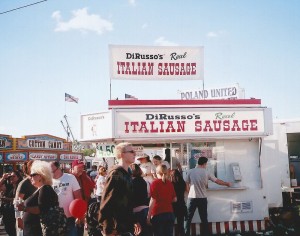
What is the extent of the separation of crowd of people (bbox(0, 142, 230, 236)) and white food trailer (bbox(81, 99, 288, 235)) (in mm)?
931

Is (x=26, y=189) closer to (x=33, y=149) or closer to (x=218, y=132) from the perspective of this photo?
(x=218, y=132)

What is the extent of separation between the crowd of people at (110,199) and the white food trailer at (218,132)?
3.06ft

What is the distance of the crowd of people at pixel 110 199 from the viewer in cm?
332

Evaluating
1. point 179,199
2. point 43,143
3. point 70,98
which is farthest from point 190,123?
point 70,98

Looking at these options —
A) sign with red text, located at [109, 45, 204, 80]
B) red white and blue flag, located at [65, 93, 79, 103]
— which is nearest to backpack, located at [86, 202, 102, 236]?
sign with red text, located at [109, 45, 204, 80]

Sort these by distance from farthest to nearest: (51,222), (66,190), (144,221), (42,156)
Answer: (42,156), (144,221), (66,190), (51,222)

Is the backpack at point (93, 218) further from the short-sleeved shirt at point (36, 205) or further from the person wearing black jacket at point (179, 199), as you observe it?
the person wearing black jacket at point (179, 199)

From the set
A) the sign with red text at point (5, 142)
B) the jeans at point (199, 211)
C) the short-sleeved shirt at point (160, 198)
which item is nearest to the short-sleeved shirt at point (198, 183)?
the jeans at point (199, 211)

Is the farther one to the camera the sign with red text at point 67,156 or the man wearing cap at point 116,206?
the sign with red text at point 67,156

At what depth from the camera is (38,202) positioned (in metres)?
4.07

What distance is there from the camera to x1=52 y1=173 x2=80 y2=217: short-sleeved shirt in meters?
5.59

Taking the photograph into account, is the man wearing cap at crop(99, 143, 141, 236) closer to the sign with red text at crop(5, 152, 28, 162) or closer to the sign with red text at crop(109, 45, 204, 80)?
the sign with red text at crop(109, 45, 204, 80)

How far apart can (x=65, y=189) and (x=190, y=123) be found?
404cm

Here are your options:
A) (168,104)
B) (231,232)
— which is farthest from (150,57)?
(231,232)
